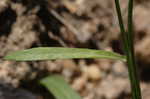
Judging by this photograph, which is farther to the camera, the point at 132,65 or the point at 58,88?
the point at 58,88

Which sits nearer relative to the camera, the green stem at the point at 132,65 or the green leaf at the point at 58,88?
the green stem at the point at 132,65

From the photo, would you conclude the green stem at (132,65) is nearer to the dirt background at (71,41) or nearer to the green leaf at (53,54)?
the green leaf at (53,54)

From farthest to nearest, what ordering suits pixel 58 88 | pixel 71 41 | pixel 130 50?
pixel 71 41 → pixel 58 88 → pixel 130 50

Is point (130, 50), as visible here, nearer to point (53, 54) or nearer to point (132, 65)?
point (132, 65)

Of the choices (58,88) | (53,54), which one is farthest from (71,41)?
(53,54)

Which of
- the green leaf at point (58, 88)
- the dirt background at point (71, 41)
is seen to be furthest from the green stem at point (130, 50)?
the dirt background at point (71, 41)

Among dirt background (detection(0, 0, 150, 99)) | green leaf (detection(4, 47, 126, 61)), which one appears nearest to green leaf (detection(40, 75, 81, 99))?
dirt background (detection(0, 0, 150, 99))

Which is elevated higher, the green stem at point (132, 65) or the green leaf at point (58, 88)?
the green stem at point (132, 65)
